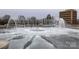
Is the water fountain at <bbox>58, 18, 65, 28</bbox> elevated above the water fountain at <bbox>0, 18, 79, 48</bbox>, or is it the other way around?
the water fountain at <bbox>58, 18, 65, 28</bbox>

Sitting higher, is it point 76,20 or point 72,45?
point 76,20

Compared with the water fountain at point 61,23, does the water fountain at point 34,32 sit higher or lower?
lower

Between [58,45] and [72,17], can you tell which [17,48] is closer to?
[58,45]

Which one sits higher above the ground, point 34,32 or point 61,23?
point 61,23

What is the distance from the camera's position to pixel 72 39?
96.1 inches
